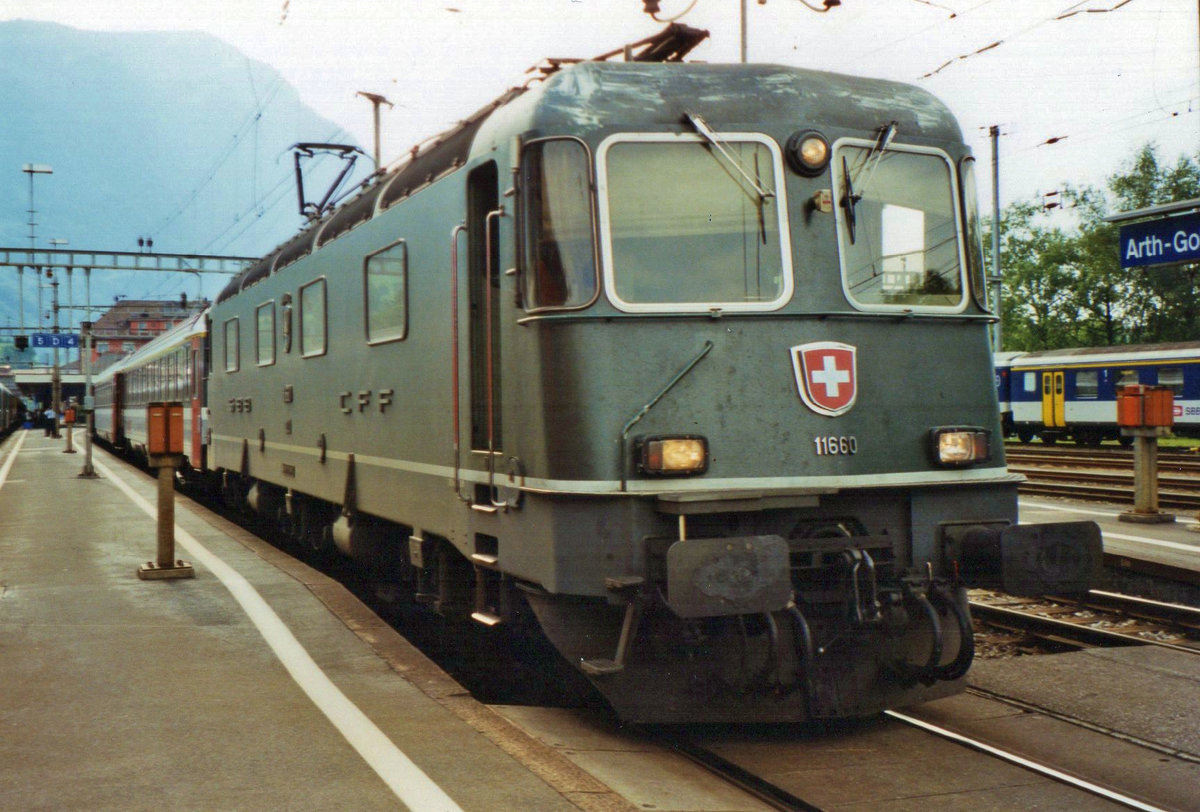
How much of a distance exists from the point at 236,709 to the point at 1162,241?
31.4 feet

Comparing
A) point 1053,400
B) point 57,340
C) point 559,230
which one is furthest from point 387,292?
point 57,340

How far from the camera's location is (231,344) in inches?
556

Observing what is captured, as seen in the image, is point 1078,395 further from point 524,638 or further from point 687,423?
point 687,423

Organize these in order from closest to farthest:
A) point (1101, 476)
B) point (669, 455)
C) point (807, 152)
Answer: point (669, 455)
point (807, 152)
point (1101, 476)

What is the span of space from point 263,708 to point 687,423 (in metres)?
2.29

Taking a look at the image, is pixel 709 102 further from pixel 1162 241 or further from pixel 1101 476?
pixel 1101 476

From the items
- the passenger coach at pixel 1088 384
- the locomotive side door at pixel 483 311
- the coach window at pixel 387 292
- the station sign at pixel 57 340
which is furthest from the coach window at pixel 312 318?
the station sign at pixel 57 340

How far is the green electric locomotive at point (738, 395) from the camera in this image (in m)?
5.18

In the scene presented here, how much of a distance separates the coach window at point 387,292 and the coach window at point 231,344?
598 cm

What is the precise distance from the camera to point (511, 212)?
18.4ft

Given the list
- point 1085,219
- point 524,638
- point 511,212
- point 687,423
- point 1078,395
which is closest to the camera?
point 687,423

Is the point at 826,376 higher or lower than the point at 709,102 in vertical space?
lower

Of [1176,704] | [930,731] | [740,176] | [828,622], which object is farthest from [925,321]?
[1176,704]

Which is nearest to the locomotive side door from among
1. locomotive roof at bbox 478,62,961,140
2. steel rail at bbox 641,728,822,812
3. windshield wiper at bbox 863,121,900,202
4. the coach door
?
locomotive roof at bbox 478,62,961,140
